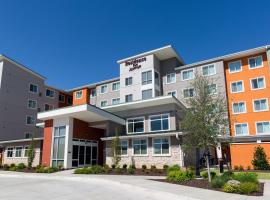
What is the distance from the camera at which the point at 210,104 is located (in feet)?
54.1

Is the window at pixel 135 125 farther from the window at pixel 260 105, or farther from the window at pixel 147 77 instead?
the window at pixel 260 105

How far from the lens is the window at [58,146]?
26.3 meters

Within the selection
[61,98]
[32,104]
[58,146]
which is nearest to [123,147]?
[58,146]

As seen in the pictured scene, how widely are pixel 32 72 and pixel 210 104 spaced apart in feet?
125

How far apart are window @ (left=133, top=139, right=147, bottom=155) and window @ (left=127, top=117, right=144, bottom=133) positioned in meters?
1.74

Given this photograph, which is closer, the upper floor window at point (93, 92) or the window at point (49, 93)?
→ the upper floor window at point (93, 92)

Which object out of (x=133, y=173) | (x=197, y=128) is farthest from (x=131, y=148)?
(x=197, y=128)

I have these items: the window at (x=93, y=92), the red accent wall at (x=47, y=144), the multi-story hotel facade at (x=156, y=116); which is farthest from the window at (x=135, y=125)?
the window at (x=93, y=92)

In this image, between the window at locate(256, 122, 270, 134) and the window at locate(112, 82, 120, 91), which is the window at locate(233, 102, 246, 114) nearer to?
the window at locate(256, 122, 270, 134)

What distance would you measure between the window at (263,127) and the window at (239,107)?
2766mm

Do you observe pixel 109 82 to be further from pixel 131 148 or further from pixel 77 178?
pixel 77 178

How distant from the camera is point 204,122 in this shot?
52.2ft

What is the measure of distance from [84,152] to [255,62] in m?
26.6

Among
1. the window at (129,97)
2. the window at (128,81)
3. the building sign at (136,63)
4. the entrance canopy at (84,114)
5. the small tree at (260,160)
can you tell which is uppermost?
the building sign at (136,63)
